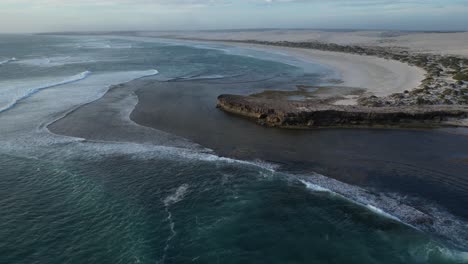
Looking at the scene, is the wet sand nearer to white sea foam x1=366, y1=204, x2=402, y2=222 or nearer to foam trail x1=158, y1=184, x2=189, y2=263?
white sea foam x1=366, y1=204, x2=402, y2=222

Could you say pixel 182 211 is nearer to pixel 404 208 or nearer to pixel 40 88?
pixel 404 208

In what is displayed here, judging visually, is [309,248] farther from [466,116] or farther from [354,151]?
[466,116]

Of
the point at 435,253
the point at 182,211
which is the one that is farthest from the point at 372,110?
the point at 182,211

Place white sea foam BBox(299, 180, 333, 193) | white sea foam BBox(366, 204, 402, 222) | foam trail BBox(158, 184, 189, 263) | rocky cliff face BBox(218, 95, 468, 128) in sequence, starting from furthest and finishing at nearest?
rocky cliff face BBox(218, 95, 468, 128)
white sea foam BBox(299, 180, 333, 193)
white sea foam BBox(366, 204, 402, 222)
foam trail BBox(158, 184, 189, 263)

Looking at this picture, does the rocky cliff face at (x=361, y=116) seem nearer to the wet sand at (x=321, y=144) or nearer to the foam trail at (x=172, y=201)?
the wet sand at (x=321, y=144)

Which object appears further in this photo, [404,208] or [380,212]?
[404,208]

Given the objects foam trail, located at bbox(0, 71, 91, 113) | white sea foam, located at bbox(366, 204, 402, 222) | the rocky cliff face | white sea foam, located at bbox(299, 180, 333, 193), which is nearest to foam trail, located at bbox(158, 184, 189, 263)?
white sea foam, located at bbox(299, 180, 333, 193)

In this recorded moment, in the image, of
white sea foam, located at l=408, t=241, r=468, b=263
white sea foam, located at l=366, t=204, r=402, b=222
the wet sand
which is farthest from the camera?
the wet sand

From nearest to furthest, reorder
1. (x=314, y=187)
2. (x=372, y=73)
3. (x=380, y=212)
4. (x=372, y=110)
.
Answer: (x=380, y=212) → (x=314, y=187) → (x=372, y=110) → (x=372, y=73)
